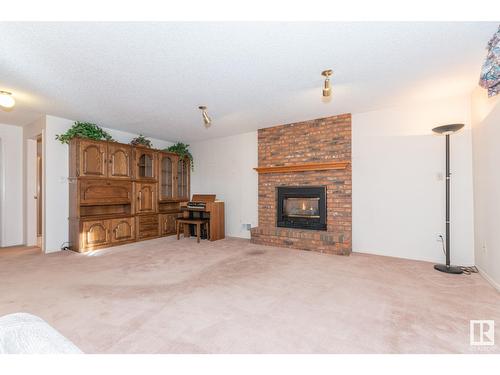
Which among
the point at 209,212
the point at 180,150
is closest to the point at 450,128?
the point at 209,212

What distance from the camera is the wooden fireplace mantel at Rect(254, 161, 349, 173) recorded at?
167 inches

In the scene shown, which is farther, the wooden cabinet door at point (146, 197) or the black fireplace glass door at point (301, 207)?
the wooden cabinet door at point (146, 197)

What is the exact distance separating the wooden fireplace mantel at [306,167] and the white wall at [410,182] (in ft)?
0.89

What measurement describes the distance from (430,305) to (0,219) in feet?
23.1

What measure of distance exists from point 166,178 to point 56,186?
83.1 inches

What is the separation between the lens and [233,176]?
18.9 ft

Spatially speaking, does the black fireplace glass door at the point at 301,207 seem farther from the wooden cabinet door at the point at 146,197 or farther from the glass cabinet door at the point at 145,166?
the glass cabinet door at the point at 145,166

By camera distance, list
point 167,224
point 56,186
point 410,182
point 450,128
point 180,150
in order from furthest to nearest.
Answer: point 180,150, point 167,224, point 56,186, point 410,182, point 450,128

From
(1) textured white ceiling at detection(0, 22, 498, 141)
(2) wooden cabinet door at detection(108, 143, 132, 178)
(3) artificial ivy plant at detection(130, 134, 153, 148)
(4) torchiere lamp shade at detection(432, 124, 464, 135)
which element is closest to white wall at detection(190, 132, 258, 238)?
(3) artificial ivy plant at detection(130, 134, 153, 148)

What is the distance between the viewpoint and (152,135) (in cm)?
568

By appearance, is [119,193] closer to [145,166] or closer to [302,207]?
[145,166]

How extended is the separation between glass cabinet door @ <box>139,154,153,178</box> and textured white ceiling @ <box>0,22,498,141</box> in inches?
56.3

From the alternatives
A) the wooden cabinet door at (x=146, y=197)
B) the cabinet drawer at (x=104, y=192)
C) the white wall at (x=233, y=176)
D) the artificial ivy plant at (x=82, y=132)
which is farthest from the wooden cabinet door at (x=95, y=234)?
the white wall at (x=233, y=176)

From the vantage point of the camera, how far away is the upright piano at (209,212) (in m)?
5.26
